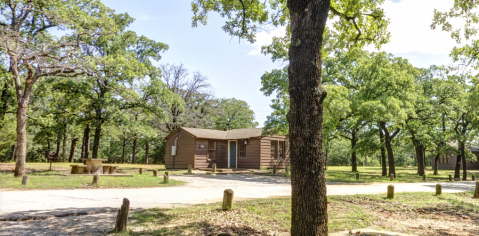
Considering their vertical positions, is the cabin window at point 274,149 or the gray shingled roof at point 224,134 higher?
the gray shingled roof at point 224,134

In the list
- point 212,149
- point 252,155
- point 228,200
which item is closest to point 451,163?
point 252,155

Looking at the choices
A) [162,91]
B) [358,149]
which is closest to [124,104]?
[162,91]

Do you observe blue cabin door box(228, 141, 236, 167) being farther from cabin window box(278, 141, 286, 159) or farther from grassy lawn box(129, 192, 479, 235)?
grassy lawn box(129, 192, 479, 235)

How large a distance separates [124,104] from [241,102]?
110 feet

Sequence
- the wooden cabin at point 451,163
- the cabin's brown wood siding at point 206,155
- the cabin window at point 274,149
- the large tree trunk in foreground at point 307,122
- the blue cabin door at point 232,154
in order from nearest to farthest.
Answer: the large tree trunk in foreground at point 307,122 → the cabin's brown wood siding at point 206,155 → the cabin window at point 274,149 → the blue cabin door at point 232,154 → the wooden cabin at point 451,163

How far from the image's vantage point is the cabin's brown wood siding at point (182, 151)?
27281 mm

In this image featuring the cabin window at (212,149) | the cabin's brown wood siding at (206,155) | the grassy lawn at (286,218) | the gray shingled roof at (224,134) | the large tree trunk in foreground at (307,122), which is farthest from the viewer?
the cabin window at (212,149)

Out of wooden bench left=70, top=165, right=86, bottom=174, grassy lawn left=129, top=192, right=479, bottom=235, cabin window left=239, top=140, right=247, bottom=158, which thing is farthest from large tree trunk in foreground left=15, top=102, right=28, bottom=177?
cabin window left=239, top=140, right=247, bottom=158

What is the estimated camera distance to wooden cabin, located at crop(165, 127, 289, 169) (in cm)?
2731

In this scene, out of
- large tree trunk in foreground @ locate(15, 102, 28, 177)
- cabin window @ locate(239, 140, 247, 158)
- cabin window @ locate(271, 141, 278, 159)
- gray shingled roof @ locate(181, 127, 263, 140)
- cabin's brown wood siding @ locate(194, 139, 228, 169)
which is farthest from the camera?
cabin window @ locate(271, 141, 278, 159)

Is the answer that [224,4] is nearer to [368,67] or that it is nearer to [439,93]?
[368,67]

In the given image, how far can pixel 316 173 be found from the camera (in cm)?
461

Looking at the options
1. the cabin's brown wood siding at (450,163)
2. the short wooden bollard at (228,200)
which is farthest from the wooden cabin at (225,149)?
the cabin's brown wood siding at (450,163)

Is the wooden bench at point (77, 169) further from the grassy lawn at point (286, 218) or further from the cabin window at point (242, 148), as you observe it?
the cabin window at point (242, 148)
